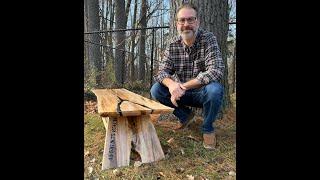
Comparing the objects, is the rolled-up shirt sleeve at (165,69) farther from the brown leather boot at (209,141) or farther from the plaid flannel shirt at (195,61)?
the brown leather boot at (209,141)

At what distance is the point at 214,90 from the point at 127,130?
0.46 m

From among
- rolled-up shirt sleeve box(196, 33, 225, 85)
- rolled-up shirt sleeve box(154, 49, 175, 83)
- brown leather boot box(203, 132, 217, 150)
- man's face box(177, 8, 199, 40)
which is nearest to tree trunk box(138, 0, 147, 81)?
rolled-up shirt sleeve box(154, 49, 175, 83)

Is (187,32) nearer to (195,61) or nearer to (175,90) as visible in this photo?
(195,61)

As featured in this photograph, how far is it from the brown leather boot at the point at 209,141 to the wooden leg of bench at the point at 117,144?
14.7 inches

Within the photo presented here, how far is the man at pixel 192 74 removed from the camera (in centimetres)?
228

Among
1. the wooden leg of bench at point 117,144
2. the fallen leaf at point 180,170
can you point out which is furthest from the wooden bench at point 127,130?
the fallen leaf at point 180,170

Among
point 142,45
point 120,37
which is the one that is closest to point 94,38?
point 120,37
